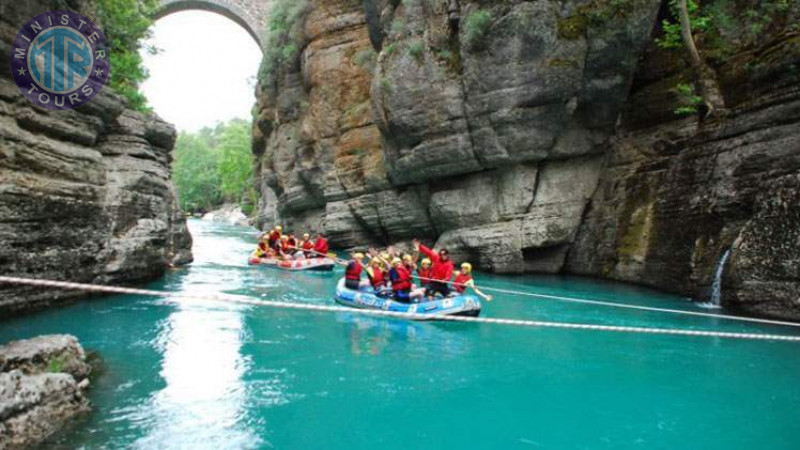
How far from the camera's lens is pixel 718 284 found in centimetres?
1089

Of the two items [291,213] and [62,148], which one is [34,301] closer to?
[62,148]

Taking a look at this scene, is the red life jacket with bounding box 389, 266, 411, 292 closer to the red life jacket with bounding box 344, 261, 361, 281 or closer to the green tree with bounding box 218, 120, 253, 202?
the red life jacket with bounding box 344, 261, 361, 281

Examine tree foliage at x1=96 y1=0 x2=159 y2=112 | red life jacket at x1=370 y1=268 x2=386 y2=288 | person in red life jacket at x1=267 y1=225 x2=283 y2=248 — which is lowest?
red life jacket at x1=370 y1=268 x2=386 y2=288

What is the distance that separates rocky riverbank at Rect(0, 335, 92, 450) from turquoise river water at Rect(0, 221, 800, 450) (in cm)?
19

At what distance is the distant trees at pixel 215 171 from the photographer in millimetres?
60531

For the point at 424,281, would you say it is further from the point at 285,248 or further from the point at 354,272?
the point at 285,248

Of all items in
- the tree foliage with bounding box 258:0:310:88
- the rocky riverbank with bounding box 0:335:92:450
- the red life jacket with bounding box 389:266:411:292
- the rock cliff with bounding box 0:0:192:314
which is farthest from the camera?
the tree foliage with bounding box 258:0:310:88

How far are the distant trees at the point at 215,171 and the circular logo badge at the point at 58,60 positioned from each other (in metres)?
49.7

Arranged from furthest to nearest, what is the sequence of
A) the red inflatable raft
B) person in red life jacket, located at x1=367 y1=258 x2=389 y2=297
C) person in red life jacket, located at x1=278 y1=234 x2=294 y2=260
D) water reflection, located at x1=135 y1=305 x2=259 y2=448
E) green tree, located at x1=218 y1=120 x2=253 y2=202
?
green tree, located at x1=218 y1=120 x2=253 y2=202 < person in red life jacket, located at x1=278 y1=234 x2=294 y2=260 < the red inflatable raft < person in red life jacket, located at x1=367 y1=258 x2=389 y2=297 < water reflection, located at x1=135 y1=305 x2=259 y2=448

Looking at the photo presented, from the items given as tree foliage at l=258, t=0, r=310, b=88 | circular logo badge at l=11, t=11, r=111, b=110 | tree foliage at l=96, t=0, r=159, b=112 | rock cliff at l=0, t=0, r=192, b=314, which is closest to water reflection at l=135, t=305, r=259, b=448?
rock cliff at l=0, t=0, r=192, b=314

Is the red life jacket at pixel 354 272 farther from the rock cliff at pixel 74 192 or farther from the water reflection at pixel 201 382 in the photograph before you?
the rock cliff at pixel 74 192

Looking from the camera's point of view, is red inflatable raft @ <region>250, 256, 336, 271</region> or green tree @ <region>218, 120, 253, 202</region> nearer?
red inflatable raft @ <region>250, 256, 336, 271</region>

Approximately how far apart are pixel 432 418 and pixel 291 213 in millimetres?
26183

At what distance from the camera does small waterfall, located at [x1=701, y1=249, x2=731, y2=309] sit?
35.2 feet
